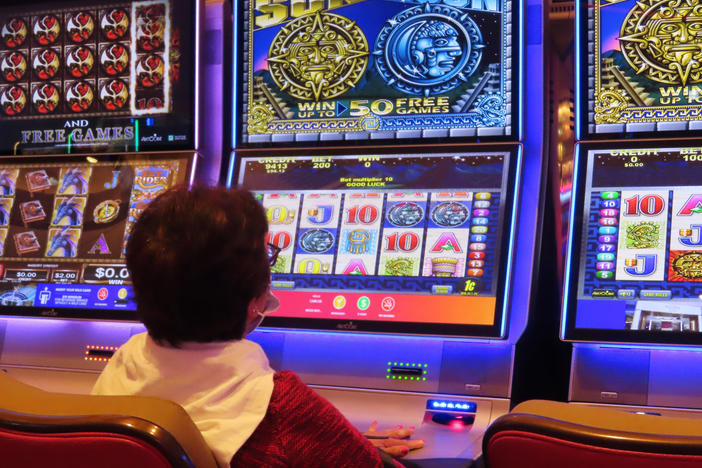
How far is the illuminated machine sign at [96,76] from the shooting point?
10.1 ft

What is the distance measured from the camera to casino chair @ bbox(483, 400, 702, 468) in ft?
3.43

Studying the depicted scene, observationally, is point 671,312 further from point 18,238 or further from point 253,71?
point 18,238

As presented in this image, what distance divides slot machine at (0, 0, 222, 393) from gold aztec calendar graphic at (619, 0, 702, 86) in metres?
1.56

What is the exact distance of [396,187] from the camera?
2.80 m

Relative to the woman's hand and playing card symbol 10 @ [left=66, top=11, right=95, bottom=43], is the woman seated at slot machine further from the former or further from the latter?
playing card symbol 10 @ [left=66, top=11, right=95, bottom=43]

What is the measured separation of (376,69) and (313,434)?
179 cm

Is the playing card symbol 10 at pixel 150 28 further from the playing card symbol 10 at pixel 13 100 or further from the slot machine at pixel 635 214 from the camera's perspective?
the slot machine at pixel 635 214

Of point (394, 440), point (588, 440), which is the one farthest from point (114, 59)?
point (588, 440)

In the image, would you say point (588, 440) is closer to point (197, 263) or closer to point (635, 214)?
point (197, 263)

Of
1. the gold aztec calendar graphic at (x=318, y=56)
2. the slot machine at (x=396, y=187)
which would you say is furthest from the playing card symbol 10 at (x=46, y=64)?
the gold aztec calendar graphic at (x=318, y=56)

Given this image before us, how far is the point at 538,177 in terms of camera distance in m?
2.73

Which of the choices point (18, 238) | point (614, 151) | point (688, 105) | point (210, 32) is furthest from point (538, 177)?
point (18, 238)

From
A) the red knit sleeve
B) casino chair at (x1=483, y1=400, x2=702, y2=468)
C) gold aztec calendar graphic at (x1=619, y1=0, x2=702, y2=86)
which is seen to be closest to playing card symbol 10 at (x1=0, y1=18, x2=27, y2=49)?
gold aztec calendar graphic at (x1=619, y1=0, x2=702, y2=86)

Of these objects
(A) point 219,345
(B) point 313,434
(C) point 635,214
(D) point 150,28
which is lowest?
(B) point 313,434
